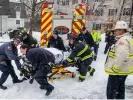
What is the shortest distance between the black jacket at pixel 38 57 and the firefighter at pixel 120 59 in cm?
156

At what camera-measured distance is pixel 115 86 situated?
5.16 metres

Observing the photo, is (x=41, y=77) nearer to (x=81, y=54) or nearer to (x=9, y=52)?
(x=9, y=52)

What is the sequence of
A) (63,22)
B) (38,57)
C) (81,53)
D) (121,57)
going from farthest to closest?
(63,22)
(81,53)
(38,57)
(121,57)

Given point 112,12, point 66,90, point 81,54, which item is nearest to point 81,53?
point 81,54

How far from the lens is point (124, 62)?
15.7 feet

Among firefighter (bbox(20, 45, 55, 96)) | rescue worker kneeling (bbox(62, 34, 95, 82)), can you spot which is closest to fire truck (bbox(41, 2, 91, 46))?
rescue worker kneeling (bbox(62, 34, 95, 82))

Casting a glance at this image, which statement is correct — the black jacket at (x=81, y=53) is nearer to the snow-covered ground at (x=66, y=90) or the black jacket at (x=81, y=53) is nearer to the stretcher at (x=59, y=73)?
the stretcher at (x=59, y=73)

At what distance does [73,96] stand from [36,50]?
139 centimetres

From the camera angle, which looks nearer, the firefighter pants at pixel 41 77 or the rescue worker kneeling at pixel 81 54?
the firefighter pants at pixel 41 77

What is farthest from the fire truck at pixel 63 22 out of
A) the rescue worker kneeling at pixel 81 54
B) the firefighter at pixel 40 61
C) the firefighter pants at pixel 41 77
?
the firefighter pants at pixel 41 77

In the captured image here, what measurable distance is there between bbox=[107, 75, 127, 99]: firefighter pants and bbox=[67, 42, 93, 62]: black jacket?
208 centimetres

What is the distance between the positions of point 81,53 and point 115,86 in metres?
2.41

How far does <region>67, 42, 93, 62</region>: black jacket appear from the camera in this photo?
7.21 metres

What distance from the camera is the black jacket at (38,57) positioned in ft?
19.6
